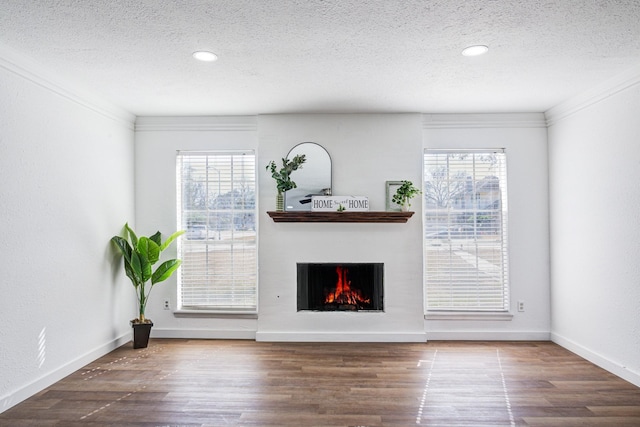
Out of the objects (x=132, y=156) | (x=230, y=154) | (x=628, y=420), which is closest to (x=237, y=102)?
(x=230, y=154)

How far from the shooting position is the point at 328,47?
Answer: 2.80 m

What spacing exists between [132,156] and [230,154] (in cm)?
110

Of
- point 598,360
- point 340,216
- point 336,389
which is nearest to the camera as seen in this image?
point 336,389

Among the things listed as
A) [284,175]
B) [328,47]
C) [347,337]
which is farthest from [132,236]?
[328,47]

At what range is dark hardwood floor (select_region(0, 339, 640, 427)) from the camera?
8.66 feet

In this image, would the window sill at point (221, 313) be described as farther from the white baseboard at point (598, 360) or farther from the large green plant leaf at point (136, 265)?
the white baseboard at point (598, 360)

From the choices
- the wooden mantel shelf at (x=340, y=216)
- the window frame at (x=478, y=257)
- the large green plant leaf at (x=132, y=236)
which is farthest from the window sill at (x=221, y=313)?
the window frame at (x=478, y=257)

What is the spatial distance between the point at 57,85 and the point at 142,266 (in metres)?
1.81

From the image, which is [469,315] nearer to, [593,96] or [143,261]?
[593,96]

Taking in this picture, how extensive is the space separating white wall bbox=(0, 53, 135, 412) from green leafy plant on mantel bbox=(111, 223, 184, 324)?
0.49 feet

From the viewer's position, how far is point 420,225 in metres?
4.45

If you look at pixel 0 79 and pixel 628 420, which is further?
pixel 0 79

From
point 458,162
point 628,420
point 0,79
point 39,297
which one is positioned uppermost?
point 0,79

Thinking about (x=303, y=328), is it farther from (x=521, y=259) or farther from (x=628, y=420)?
(x=628, y=420)
